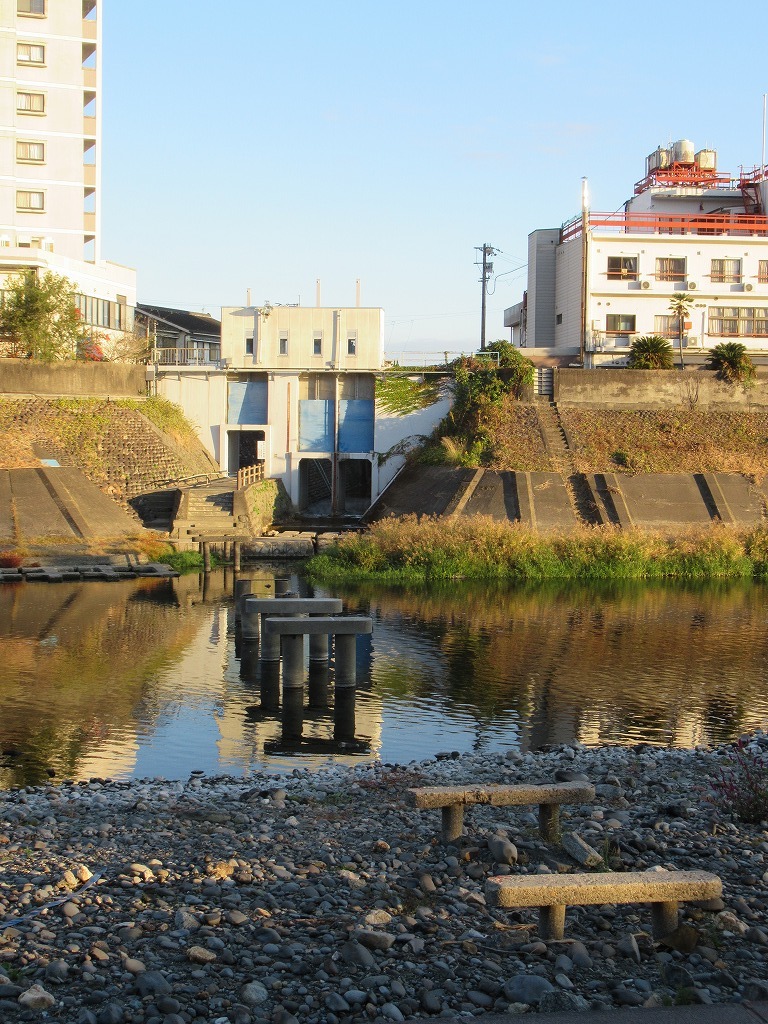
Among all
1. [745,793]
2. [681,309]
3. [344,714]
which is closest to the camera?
[745,793]

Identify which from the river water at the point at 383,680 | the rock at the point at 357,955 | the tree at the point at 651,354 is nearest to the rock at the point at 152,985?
the rock at the point at 357,955

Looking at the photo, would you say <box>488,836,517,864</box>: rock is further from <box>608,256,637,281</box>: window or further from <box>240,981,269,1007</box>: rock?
<box>608,256,637,281</box>: window

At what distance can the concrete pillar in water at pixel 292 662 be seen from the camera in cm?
1919

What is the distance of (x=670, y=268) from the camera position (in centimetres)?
5272

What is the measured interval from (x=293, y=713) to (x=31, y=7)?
53.5 meters

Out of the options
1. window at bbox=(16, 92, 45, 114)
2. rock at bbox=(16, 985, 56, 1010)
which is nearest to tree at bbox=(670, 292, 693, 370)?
window at bbox=(16, 92, 45, 114)

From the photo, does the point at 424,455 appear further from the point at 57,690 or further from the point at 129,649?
the point at 57,690

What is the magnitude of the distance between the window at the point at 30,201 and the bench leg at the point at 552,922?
59.0 metres

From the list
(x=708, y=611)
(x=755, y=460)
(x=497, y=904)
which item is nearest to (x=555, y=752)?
(x=497, y=904)

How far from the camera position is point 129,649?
2428 cm

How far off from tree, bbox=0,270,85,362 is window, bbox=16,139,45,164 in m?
12.2

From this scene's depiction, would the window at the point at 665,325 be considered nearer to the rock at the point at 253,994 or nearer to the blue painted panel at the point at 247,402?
the blue painted panel at the point at 247,402

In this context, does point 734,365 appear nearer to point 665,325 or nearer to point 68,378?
point 665,325

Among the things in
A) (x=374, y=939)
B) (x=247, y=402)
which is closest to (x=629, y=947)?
(x=374, y=939)
